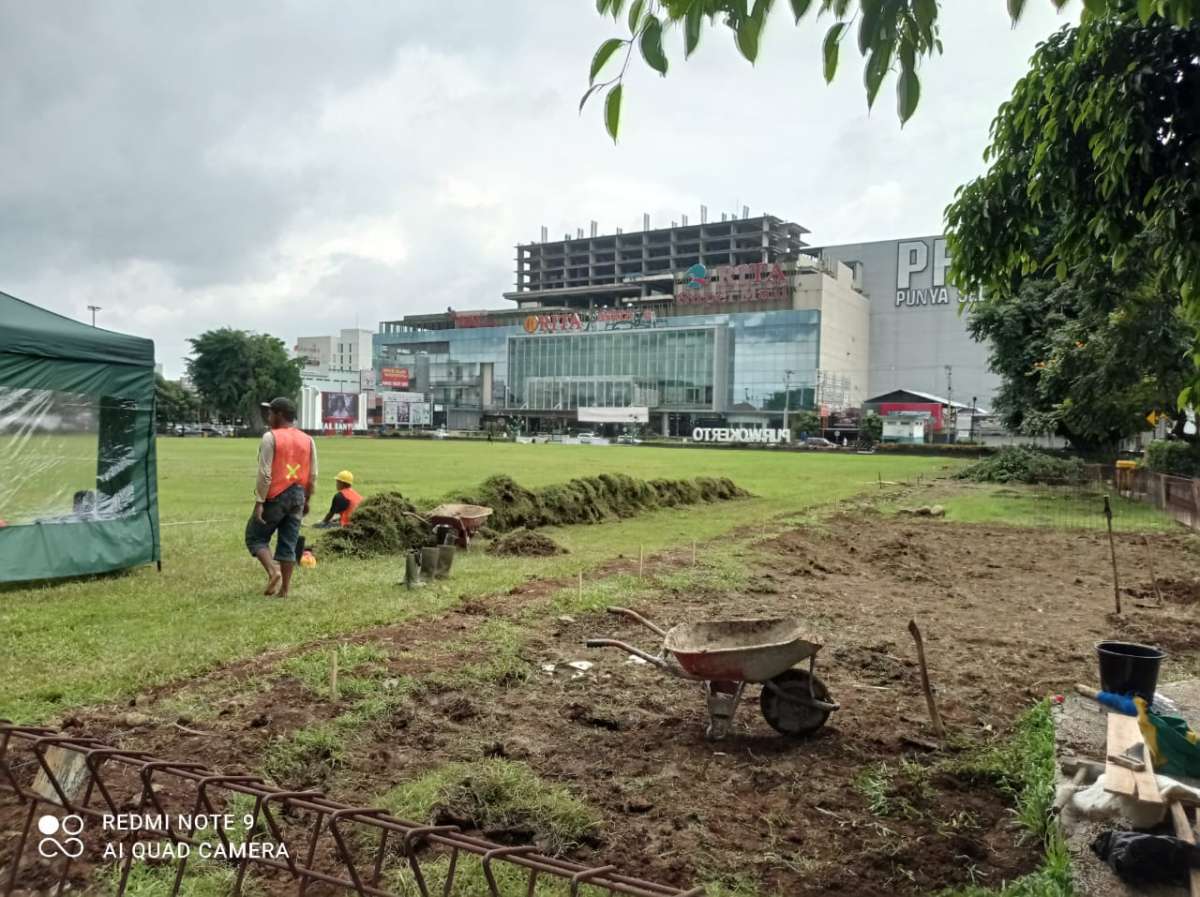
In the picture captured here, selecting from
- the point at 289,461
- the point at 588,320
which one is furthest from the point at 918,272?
the point at 289,461

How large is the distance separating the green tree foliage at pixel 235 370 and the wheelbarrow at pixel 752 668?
87686mm

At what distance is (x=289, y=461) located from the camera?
8.69 metres

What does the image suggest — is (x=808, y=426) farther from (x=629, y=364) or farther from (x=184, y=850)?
(x=184, y=850)

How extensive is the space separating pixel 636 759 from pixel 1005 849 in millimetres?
1893

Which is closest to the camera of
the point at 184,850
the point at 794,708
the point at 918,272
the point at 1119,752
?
the point at 184,850

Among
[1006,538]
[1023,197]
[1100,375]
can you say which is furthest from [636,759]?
[1100,375]

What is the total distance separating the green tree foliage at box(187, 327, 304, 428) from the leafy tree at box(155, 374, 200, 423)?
8147 mm

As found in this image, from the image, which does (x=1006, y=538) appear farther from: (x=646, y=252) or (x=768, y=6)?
(x=646, y=252)

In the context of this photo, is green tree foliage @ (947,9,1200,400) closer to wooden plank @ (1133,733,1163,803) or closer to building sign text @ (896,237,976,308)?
wooden plank @ (1133,733,1163,803)

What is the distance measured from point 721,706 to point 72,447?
8309mm

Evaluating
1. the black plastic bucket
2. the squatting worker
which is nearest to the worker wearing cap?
the squatting worker

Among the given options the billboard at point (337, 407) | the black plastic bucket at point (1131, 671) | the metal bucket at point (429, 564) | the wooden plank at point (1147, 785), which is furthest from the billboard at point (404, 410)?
the wooden plank at point (1147, 785)

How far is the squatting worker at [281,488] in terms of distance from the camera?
8.58m

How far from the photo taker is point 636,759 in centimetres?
471
